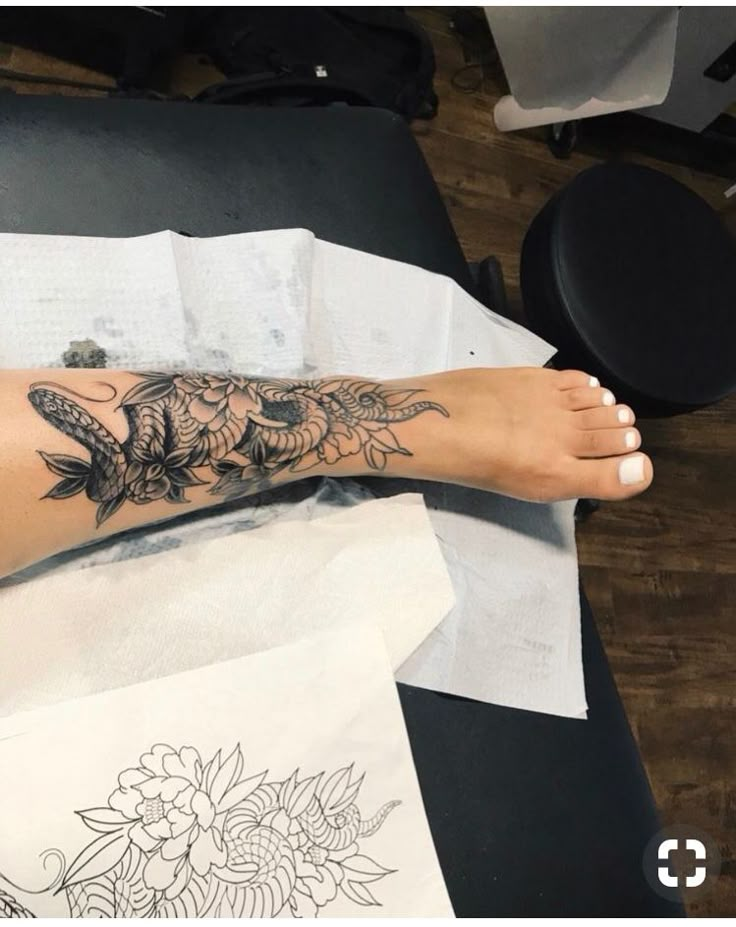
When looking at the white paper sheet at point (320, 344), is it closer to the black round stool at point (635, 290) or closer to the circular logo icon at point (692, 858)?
the black round stool at point (635, 290)

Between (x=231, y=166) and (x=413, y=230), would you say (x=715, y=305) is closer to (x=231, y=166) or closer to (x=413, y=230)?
(x=413, y=230)

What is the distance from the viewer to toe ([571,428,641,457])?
0.77 metres

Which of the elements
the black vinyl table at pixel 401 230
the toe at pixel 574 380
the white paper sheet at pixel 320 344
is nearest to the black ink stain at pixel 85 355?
the white paper sheet at pixel 320 344

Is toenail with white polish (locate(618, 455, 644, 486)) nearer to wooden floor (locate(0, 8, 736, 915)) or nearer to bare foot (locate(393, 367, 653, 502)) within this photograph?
bare foot (locate(393, 367, 653, 502))

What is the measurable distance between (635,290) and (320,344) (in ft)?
1.34

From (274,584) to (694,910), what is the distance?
858 mm

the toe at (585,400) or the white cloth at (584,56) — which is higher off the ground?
the white cloth at (584,56)

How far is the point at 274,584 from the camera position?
2.06ft

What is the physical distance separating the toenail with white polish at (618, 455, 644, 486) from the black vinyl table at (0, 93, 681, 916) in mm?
145

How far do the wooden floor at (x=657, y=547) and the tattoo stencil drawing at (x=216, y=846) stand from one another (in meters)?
0.69

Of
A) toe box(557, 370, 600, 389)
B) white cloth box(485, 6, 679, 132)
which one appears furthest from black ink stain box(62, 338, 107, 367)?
white cloth box(485, 6, 679, 132)

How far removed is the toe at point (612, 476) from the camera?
76cm

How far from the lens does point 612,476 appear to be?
767mm

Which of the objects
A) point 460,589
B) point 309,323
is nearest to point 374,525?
point 460,589
